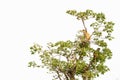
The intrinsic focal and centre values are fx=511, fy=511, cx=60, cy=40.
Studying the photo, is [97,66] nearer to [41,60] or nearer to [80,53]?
[80,53]

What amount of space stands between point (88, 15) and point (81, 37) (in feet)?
7.98

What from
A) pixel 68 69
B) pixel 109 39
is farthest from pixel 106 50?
pixel 68 69

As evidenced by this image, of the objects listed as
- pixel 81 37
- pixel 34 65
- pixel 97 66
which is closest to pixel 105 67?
pixel 97 66

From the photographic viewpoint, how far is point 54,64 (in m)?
51.5

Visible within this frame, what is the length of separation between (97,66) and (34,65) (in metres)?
6.50

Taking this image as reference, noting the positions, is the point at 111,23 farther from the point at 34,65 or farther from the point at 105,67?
the point at 34,65

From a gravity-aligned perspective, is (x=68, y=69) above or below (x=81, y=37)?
below

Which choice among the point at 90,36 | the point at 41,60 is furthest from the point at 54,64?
the point at 90,36

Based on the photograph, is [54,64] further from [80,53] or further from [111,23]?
[111,23]

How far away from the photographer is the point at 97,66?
5266 centimetres

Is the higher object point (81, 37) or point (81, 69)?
point (81, 37)

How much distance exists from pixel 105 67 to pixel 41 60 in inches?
261

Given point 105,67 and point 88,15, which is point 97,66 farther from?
point 88,15

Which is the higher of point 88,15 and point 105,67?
point 88,15
